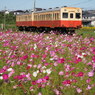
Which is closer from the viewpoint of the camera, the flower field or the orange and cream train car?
the flower field

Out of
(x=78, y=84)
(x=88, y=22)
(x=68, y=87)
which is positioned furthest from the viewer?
(x=88, y=22)

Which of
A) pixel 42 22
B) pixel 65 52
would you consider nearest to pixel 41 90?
pixel 65 52

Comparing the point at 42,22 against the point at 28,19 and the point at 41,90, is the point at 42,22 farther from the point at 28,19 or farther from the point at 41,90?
the point at 41,90

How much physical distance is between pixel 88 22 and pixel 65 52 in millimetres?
81257

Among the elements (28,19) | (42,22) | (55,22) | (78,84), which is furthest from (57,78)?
(28,19)

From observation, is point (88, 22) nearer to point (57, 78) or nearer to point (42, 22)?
point (42, 22)

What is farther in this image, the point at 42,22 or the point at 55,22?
the point at 42,22

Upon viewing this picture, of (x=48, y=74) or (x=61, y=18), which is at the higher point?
(x=48, y=74)

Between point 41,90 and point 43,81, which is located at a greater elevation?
point 43,81

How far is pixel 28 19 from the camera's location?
30.5 metres

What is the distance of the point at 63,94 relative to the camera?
2.83 meters

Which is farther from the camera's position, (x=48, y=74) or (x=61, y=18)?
(x=61, y=18)

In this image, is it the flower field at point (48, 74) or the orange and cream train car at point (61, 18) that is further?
the orange and cream train car at point (61, 18)

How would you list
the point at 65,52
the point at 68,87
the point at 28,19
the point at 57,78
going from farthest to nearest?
the point at 28,19 < the point at 65,52 < the point at 57,78 < the point at 68,87
